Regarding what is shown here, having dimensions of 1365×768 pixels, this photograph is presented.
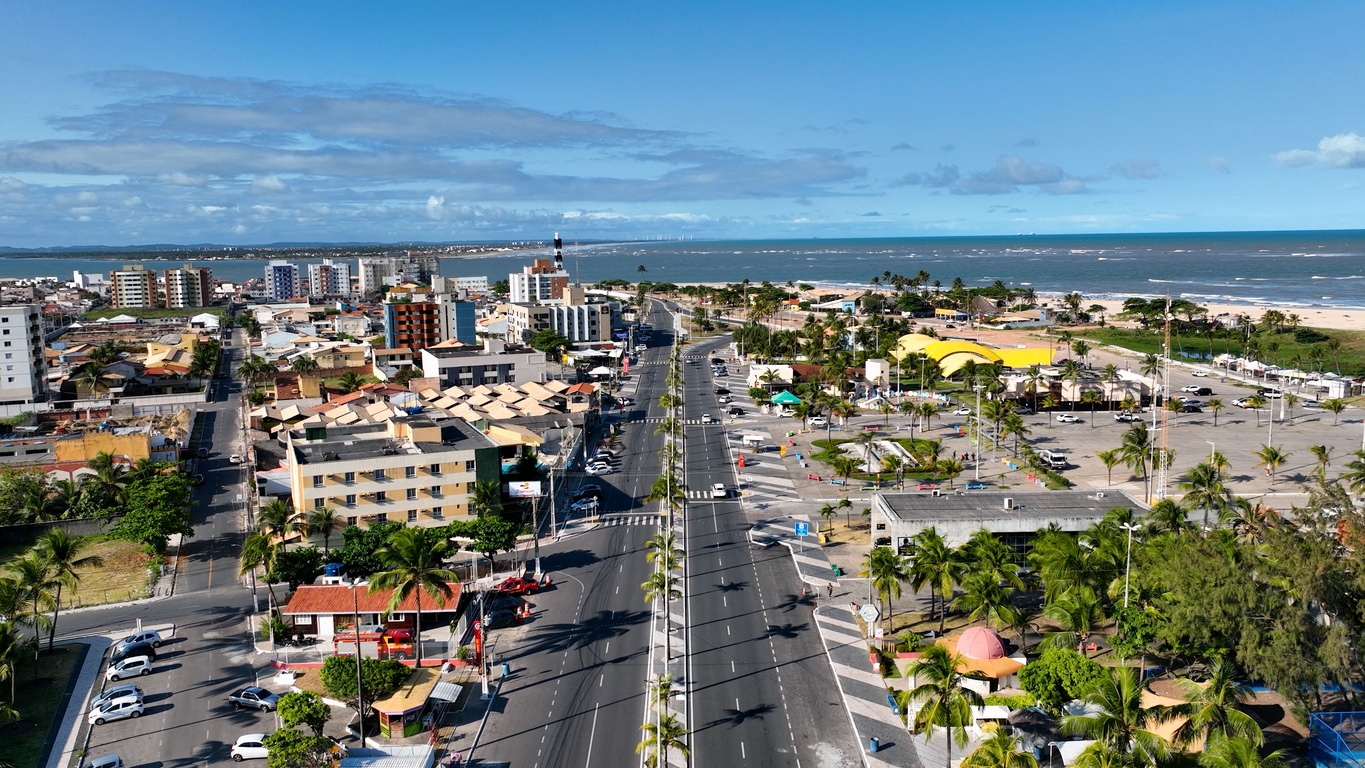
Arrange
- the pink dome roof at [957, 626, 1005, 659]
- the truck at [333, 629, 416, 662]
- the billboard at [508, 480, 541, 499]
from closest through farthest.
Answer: the pink dome roof at [957, 626, 1005, 659] < the truck at [333, 629, 416, 662] < the billboard at [508, 480, 541, 499]

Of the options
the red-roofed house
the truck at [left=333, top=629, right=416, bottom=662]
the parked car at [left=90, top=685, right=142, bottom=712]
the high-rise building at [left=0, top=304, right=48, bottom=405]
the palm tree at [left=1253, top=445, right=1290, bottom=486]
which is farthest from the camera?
the high-rise building at [left=0, top=304, right=48, bottom=405]

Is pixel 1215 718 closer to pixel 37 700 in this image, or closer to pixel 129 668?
pixel 129 668

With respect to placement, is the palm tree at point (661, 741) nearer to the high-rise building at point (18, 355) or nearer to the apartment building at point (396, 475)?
the apartment building at point (396, 475)

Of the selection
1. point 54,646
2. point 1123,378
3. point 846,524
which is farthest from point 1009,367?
point 54,646

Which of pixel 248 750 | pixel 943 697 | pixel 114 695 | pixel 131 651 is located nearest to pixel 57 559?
pixel 131 651

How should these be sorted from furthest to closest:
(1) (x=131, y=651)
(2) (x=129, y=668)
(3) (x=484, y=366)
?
(3) (x=484, y=366)
(1) (x=131, y=651)
(2) (x=129, y=668)

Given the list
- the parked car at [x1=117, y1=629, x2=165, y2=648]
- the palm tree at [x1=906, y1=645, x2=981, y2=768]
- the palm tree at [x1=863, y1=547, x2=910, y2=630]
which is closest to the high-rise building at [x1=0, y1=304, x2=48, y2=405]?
the parked car at [x1=117, y1=629, x2=165, y2=648]

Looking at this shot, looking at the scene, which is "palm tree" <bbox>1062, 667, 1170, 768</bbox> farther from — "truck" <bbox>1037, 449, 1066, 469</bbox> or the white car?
"truck" <bbox>1037, 449, 1066, 469</bbox>
